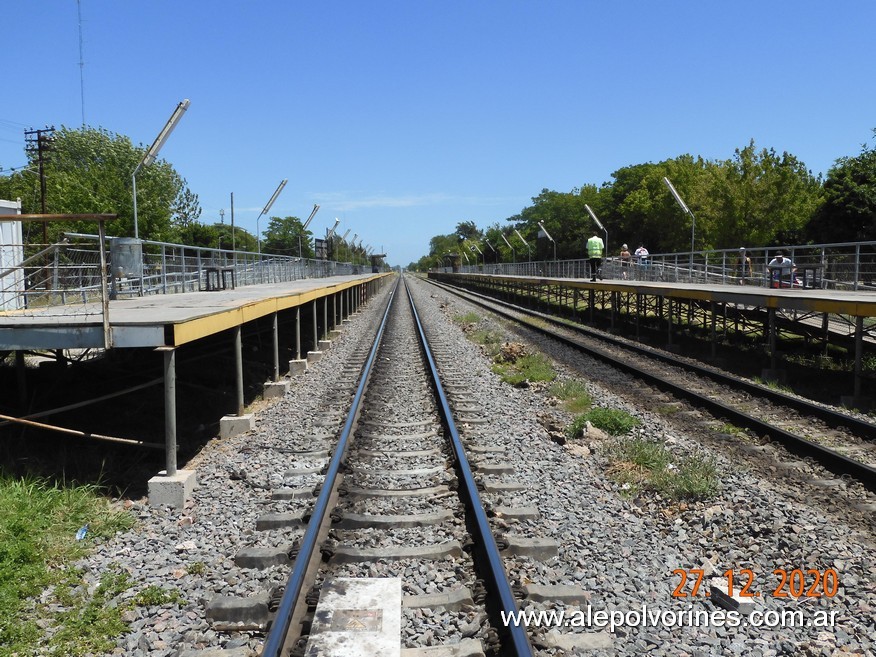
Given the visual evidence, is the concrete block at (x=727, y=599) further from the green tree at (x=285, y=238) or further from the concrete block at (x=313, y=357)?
the green tree at (x=285, y=238)

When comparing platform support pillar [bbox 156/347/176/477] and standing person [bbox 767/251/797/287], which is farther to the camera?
standing person [bbox 767/251/797/287]

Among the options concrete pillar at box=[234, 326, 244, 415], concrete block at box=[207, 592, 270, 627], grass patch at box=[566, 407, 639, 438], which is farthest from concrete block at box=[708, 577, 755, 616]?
concrete pillar at box=[234, 326, 244, 415]

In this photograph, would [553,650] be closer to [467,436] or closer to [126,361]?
[467,436]

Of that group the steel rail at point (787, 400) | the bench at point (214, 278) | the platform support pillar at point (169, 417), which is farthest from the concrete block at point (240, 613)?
the bench at point (214, 278)

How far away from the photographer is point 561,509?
227 inches

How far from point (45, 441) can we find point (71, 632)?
543 cm

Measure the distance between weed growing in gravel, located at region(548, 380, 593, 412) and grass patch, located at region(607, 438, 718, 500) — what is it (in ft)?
7.86

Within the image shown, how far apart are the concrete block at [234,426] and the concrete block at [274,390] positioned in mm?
2460

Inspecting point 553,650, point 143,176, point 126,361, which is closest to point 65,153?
point 143,176

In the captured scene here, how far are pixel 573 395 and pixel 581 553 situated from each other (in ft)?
20.4

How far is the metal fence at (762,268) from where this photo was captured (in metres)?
14.2

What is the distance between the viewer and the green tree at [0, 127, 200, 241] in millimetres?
48781

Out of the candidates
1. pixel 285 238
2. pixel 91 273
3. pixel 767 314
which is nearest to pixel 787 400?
pixel 767 314

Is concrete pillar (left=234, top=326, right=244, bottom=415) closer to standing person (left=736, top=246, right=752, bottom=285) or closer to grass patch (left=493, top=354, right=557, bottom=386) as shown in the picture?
grass patch (left=493, top=354, right=557, bottom=386)
